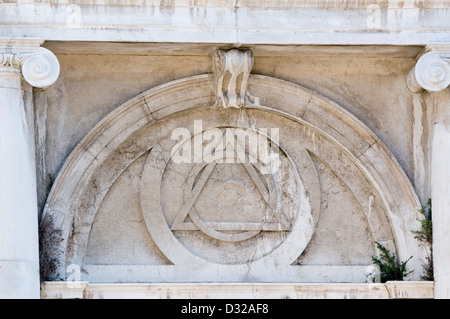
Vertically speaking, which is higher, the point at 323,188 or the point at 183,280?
the point at 323,188

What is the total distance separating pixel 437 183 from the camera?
39.6ft

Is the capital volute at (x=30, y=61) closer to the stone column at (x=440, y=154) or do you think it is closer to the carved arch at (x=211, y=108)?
the carved arch at (x=211, y=108)

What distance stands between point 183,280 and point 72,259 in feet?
3.59

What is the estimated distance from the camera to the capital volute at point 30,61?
11.7 meters

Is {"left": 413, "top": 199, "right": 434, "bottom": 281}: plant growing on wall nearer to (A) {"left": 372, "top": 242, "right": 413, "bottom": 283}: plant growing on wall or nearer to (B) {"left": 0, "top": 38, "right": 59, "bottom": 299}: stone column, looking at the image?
(A) {"left": 372, "top": 242, "right": 413, "bottom": 283}: plant growing on wall

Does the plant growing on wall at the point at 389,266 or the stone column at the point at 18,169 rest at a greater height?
the stone column at the point at 18,169

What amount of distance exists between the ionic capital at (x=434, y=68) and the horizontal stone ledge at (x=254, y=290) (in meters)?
1.90

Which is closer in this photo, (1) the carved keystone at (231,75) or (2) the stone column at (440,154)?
(2) the stone column at (440,154)

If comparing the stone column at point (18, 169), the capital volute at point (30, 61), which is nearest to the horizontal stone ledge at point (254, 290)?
the stone column at point (18, 169)

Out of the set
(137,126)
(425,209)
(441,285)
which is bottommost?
(441,285)

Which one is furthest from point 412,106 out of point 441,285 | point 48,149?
point 48,149

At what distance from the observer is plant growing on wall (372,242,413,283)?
12.2 m

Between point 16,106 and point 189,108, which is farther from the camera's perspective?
point 189,108

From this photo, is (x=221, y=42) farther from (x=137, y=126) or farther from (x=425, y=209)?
(x=425, y=209)
